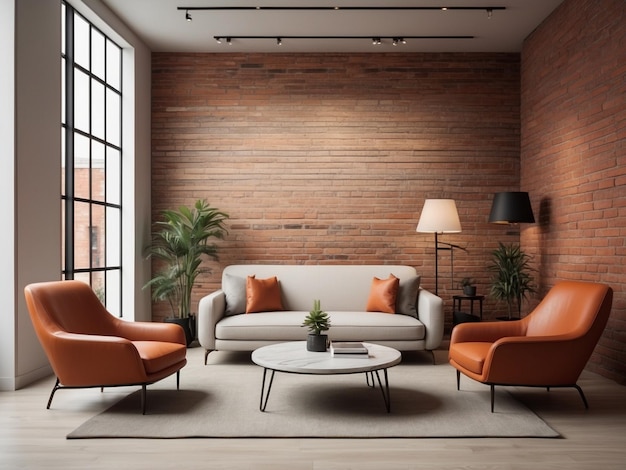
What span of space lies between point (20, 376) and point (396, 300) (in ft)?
11.3

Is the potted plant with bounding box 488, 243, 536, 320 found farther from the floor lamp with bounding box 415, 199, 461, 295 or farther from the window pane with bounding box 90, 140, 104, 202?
the window pane with bounding box 90, 140, 104, 202

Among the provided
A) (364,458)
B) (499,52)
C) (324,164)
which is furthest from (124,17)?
(364,458)

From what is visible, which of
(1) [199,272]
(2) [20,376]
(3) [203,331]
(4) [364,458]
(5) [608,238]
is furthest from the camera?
(1) [199,272]

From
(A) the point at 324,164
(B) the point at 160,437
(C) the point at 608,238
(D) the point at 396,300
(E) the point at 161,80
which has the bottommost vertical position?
(B) the point at 160,437

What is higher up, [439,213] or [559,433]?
[439,213]

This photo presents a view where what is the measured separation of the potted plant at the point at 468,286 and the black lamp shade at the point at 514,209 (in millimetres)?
839

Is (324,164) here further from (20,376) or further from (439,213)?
(20,376)

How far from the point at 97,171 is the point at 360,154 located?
2.97 m

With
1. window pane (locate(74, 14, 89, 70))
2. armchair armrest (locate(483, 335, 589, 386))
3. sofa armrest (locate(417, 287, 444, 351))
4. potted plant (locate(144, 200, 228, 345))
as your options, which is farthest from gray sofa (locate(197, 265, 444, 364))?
window pane (locate(74, 14, 89, 70))

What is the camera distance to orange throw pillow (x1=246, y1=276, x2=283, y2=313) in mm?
5676

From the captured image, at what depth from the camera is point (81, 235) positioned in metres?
5.32

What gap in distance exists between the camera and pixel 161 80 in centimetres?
680

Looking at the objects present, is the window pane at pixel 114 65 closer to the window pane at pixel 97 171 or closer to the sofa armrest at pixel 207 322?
the window pane at pixel 97 171

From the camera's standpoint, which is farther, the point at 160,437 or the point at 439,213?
the point at 439,213
